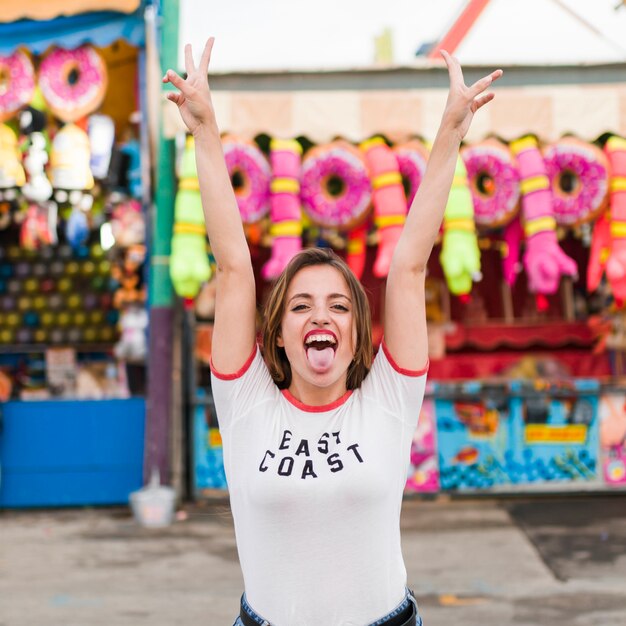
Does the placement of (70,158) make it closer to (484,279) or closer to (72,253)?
(72,253)

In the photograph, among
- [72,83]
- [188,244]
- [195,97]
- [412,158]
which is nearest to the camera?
[195,97]

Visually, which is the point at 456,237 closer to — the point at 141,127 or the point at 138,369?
the point at 141,127

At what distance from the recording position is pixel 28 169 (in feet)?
25.0

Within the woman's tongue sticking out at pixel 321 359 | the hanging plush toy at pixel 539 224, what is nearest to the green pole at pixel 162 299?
the hanging plush toy at pixel 539 224

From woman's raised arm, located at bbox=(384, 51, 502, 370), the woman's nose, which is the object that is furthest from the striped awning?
the woman's nose

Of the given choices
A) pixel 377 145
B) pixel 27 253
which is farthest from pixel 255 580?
pixel 27 253

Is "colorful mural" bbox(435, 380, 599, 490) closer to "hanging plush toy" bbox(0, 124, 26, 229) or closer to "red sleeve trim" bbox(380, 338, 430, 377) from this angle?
"hanging plush toy" bbox(0, 124, 26, 229)

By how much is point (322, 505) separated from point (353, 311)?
473 mm

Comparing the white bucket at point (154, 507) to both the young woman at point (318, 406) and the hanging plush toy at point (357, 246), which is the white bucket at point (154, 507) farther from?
the young woman at point (318, 406)

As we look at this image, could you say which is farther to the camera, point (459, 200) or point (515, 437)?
point (515, 437)

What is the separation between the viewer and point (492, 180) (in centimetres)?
714

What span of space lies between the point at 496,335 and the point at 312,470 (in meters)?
8.94

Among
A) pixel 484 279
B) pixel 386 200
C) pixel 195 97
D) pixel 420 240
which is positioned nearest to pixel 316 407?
pixel 420 240

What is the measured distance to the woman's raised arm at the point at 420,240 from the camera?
195 centimetres
